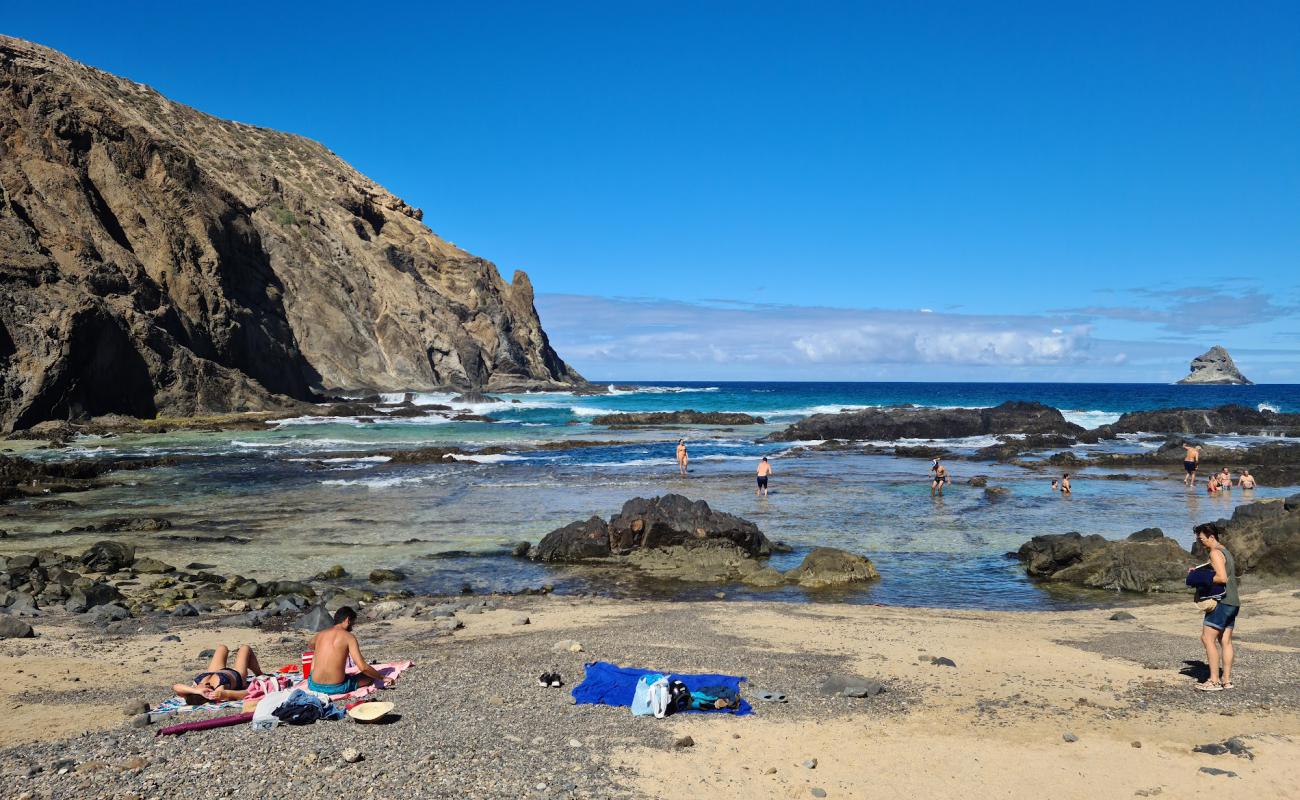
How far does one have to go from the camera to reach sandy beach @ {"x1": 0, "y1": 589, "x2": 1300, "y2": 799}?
616 centimetres

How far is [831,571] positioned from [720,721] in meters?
8.01

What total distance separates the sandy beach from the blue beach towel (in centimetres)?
16

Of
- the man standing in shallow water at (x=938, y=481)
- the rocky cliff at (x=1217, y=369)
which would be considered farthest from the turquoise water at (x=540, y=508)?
the rocky cliff at (x=1217, y=369)

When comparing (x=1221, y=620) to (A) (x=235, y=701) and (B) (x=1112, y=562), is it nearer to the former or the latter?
(B) (x=1112, y=562)

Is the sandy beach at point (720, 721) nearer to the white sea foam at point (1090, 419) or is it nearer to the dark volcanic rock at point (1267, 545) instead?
the dark volcanic rock at point (1267, 545)

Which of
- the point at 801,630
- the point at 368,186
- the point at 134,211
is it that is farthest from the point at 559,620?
the point at 368,186

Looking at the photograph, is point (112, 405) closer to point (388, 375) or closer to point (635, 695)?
point (388, 375)

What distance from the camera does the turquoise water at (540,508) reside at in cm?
1598

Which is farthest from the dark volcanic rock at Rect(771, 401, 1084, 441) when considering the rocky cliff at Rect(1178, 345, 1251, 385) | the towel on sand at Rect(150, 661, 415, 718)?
the rocky cliff at Rect(1178, 345, 1251, 385)

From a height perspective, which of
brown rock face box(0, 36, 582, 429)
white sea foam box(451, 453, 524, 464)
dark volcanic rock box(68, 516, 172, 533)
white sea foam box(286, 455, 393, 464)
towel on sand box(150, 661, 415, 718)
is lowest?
dark volcanic rock box(68, 516, 172, 533)

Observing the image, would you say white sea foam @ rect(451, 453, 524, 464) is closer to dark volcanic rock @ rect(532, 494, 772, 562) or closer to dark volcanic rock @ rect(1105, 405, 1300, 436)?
dark volcanic rock @ rect(532, 494, 772, 562)

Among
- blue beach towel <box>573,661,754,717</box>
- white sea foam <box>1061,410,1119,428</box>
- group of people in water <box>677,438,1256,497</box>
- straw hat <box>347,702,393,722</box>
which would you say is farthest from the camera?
white sea foam <box>1061,410,1119,428</box>

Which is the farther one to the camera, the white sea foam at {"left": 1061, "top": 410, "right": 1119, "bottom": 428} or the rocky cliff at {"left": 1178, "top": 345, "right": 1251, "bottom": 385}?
the rocky cliff at {"left": 1178, "top": 345, "right": 1251, "bottom": 385}

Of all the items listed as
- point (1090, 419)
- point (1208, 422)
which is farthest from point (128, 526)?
point (1090, 419)
